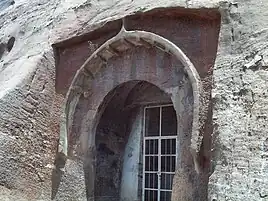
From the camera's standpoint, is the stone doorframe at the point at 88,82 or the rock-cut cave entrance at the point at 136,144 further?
the rock-cut cave entrance at the point at 136,144

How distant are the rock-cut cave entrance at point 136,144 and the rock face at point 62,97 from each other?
635mm

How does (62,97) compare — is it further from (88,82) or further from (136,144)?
(136,144)

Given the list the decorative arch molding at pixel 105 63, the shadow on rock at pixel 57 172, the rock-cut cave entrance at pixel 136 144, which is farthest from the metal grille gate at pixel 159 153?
the shadow on rock at pixel 57 172

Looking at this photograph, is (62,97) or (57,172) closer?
(57,172)

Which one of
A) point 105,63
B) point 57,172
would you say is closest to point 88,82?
point 105,63

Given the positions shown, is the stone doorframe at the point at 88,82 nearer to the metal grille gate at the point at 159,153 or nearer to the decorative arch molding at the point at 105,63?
the decorative arch molding at the point at 105,63

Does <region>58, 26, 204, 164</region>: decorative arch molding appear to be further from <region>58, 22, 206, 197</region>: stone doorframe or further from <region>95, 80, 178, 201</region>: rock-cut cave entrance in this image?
<region>95, 80, 178, 201</region>: rock-cut cave entrance

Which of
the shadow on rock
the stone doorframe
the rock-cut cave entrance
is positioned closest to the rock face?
the shadow on rock

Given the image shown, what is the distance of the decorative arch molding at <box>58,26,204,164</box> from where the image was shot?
5.02 meters

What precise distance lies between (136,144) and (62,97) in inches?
54.9

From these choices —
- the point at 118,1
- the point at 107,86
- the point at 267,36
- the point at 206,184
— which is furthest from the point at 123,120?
the point at 267,36

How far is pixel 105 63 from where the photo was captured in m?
6.35

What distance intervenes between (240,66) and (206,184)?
1.36 meters

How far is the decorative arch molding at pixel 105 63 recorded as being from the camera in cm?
502
